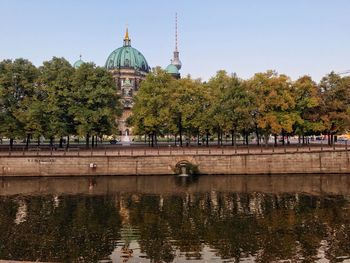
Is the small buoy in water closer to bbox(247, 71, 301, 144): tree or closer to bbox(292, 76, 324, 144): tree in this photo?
bbox(247, 71, 301, 144): tree

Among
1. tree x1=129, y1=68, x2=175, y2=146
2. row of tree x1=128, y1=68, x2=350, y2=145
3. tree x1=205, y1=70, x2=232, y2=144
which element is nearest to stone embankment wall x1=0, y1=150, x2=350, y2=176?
row of tree x1=128, y1=68, x2=350, y2=145

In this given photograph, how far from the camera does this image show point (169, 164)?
224 ft

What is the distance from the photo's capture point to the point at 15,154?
6694 cm

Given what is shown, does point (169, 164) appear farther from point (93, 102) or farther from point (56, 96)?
point (56, 96)

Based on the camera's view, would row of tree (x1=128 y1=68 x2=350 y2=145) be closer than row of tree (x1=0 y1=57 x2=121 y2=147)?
No

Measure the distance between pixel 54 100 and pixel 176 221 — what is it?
44901 mm

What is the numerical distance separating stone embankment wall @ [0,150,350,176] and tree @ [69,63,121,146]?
7385mm

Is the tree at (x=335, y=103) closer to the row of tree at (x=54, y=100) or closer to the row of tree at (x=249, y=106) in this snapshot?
the row of tree at (x=249, y=106)

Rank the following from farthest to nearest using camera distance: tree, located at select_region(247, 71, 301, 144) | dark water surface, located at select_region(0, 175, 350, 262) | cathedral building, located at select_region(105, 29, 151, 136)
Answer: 1. cathedral building, located at select_region(105, 29, 151, 136)
2. tree, located at select_region(247, 71, 301, 144)
3. dark water surface, located at select_region(0, 175, 350, 262)

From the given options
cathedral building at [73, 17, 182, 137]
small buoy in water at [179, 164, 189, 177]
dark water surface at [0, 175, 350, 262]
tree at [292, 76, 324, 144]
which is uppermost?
cathedral building at [73, 17, 182, 137]

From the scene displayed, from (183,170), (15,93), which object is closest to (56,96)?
(15,93)

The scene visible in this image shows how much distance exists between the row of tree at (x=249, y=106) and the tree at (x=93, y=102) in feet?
26.1

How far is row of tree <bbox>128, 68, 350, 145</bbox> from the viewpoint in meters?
75.8

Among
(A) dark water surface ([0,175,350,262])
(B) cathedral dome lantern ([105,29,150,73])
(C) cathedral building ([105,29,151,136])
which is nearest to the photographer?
(A) dark water surface ([0,175,350,262])
